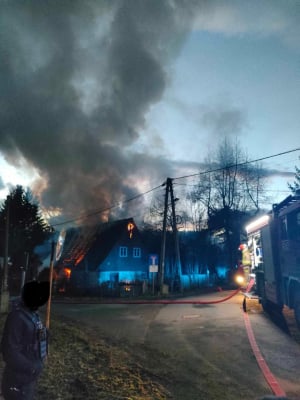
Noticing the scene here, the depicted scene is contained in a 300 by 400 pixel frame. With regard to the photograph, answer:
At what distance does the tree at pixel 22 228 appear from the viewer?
86.1 ft

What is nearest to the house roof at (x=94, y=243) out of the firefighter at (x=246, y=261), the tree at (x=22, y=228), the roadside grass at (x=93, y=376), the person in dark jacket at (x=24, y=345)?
the tree at (x=22, y=228)

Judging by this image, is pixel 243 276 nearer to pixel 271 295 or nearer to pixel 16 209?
pixel 271 295

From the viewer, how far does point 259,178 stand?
100 ft

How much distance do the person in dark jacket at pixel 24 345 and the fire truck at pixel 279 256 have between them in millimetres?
7040

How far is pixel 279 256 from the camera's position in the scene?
9.53 meters

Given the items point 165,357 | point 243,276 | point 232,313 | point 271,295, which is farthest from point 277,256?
point 165,357

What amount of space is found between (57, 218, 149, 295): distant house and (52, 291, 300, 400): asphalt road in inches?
750

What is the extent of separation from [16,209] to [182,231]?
20.7 m

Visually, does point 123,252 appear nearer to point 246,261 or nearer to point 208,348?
point 246,261

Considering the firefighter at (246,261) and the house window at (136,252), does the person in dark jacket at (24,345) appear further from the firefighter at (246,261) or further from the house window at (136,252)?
the house window at (136,252)

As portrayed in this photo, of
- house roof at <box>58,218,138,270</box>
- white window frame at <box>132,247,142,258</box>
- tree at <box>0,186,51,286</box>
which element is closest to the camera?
tree at <box>0,186,51,286</box>

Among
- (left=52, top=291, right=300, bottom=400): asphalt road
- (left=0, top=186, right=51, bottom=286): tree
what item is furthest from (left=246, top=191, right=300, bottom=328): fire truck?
(left=0, top=186, right=51, bottom=286): tree

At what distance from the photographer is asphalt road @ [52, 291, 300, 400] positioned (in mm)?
4695

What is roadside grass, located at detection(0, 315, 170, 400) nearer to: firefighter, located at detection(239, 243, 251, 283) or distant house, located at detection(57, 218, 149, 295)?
firefighter, located at detection(239, 243, 251, 283)
